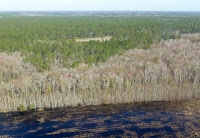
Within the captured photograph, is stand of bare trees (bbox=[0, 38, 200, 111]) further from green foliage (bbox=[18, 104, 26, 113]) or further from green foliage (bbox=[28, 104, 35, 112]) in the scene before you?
green foliage (bbox=[18, 104, 26, 113])

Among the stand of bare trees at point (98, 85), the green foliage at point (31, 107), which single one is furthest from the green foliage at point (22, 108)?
the stand of bare trees at point (98, 85)

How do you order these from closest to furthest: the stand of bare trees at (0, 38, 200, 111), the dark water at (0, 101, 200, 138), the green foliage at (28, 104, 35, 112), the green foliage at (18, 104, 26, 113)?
the dark water at (0, 101, 200, 138), the green foliage at (18, 104, 26, 113), the green foliage at (28, 104, 35, 112), the stand of bare trees at (0, 38, 200, 111)

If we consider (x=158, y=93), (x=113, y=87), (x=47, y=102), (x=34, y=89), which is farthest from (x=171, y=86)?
(x=34, y=89)

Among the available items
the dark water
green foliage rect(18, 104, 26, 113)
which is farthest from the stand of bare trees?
the dark water

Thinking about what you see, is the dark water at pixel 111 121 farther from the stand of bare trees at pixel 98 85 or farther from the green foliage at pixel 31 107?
the stand of bare trees at pixel 98 85

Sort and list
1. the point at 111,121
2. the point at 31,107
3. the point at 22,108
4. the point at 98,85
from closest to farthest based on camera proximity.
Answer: the point at 111,121, the point at 22,108, the point at 31,107, the point at 98,85

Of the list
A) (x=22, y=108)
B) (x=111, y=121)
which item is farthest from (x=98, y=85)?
(x=22, y=108)

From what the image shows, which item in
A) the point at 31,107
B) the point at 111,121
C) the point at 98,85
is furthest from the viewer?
the point at 98,85

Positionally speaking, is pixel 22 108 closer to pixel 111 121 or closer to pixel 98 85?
pixel 111 121

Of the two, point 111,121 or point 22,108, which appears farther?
point 22,108
